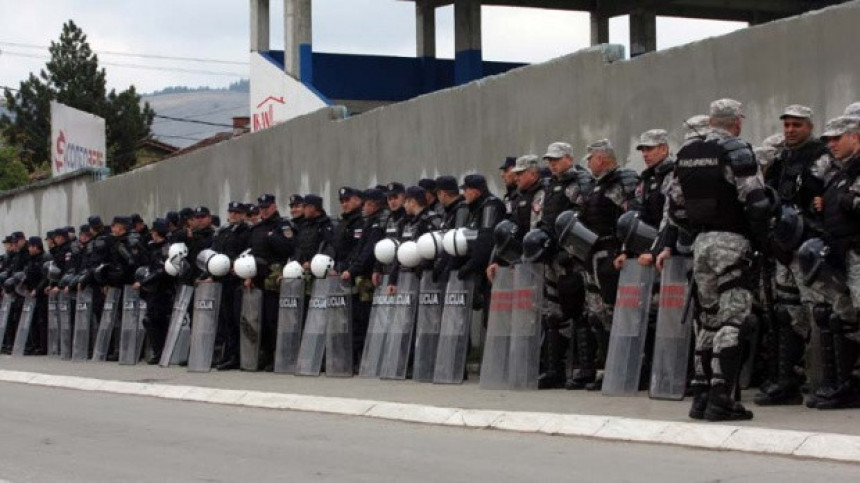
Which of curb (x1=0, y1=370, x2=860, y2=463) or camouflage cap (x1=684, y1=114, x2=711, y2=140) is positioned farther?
camouflage cap (x1=684, y1=114, x2=711, y2=140)

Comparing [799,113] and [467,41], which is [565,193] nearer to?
→ [799,113]

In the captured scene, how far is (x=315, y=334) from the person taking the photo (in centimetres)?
1738

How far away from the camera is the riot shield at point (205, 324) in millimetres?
18969

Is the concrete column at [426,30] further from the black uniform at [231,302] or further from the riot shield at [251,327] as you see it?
the riot shield at [251,327]

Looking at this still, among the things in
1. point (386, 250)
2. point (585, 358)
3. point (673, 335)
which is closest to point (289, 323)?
point (386, 250)

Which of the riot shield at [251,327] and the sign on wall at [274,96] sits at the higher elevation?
the sign on wall at [274,96]

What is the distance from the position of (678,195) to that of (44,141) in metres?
66.0

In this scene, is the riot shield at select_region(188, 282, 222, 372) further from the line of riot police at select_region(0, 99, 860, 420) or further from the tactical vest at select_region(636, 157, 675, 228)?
the tactical vest at select_region(636, 157, 675, 228)

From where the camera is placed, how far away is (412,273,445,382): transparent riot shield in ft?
51.2

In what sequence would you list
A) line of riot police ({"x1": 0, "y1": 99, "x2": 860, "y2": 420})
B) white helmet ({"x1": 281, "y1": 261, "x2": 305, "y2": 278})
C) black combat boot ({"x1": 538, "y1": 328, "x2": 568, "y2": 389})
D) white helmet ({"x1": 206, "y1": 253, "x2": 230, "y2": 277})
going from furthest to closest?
white helmet ({"x1": 206, "y1": 253, "x2": 230, "y2": 277}) → white helmet ({"x1": 281, "y1": 261, "x2": 305, "y2": 278}) → black combat boot ({"x1": 538, "y1": 328, "x2": 568, "y2": 389}) → line of riot police ({"x1": 0, "y1": 99, "x2": 860, "y2": 420})

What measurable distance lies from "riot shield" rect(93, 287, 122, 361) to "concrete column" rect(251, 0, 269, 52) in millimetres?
11608

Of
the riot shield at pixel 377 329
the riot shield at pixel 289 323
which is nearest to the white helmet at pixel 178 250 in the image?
the riot shield at pixel 289 323

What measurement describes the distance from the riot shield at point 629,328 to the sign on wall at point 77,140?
26.1 metres

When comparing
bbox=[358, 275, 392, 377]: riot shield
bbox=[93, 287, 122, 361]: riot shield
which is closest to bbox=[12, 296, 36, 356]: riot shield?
bbox=[93, 287, 122, 361]: riot shield
